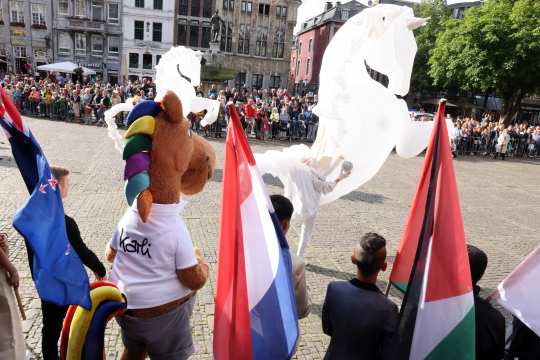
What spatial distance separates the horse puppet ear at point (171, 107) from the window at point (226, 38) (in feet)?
138

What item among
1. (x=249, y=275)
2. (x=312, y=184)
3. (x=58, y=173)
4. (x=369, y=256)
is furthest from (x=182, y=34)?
(x=369, y=256)

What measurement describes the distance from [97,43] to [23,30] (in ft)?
20.6

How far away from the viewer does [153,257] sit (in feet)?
8.33

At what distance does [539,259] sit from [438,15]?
4580 centimetres

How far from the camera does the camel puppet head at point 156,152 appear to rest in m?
2.38

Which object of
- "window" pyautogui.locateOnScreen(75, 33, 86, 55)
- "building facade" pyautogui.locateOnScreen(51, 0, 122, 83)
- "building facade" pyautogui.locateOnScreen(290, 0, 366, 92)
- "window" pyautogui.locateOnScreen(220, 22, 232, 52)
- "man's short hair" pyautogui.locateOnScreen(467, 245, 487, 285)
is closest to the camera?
"man's short hair" pyautogui.locateOnScreen(467, 245, 487, 285)

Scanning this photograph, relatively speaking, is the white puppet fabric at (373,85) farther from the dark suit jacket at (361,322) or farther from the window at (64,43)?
the window at (64,43)

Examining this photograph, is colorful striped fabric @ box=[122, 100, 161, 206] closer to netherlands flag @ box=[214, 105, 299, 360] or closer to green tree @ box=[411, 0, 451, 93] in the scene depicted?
netherlands flag @ box=[214, 105, 299, 360]

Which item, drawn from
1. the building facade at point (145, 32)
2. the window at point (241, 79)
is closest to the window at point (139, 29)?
the building facade at point (145, 32)

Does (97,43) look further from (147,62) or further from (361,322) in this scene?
(361,322)

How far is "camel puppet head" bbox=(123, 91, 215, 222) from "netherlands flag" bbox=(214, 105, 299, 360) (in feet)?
1.01

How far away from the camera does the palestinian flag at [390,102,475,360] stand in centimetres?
256

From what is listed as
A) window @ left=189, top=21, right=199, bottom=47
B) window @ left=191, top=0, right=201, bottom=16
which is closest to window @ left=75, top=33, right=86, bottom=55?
window @ left=189, top=21, right=199, bottom=47

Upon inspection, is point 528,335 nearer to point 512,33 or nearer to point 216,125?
point 216,125
